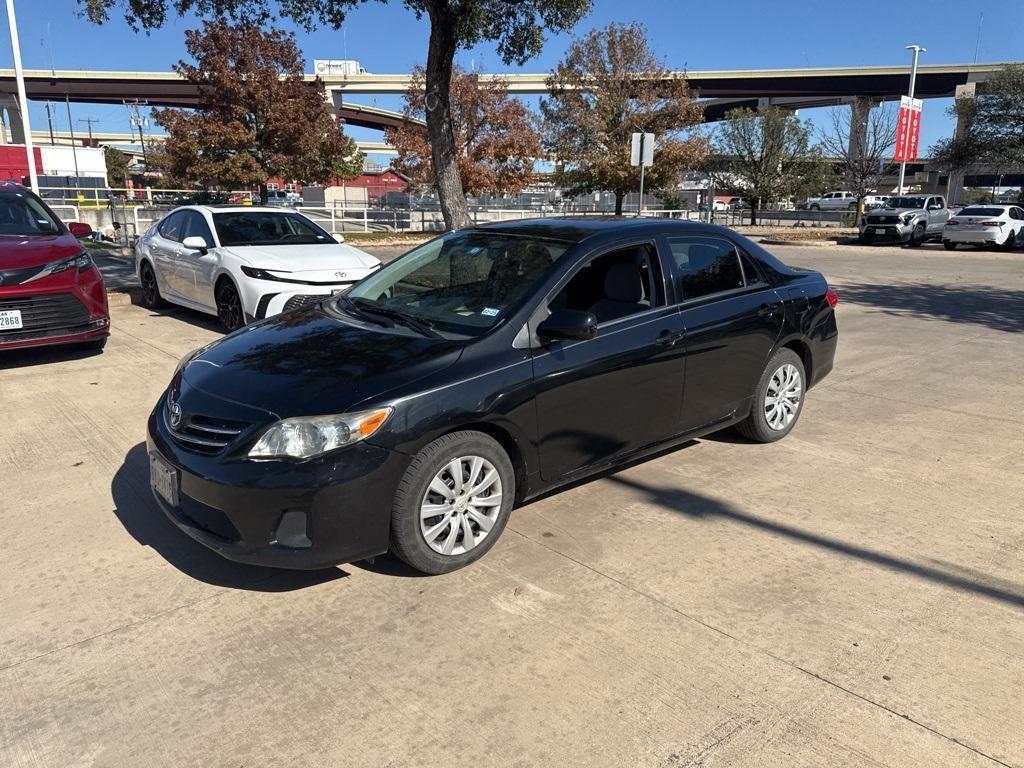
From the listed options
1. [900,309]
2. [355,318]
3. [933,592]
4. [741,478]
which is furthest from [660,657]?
[900,309]

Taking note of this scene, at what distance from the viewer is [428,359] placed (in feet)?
11.9

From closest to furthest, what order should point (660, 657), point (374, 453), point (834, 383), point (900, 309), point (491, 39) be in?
point (660, 657)
point (374, 453)
point (834, 383)
point (900, 309)
point (491, 39)

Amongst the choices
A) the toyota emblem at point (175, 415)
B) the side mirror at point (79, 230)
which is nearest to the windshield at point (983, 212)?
the side mirror at point (79, 230)

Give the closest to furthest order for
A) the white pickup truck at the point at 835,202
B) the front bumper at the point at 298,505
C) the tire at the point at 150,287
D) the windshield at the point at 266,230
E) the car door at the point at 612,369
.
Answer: the front bumper at the point at 298,505 < the car door at the point at 612,369 < the windshield at the point at 266,230 < the tire at the point at 150,287 < the white pickup truck at the point at 835,202

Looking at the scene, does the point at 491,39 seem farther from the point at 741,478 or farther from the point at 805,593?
the point at 805,593

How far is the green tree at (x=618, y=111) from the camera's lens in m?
35.3

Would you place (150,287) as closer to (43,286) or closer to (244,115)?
(43,286)

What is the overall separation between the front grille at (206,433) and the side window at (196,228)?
6.08m

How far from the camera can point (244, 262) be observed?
8453mm

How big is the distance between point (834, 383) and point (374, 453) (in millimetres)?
5428

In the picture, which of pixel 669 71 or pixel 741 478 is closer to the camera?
pixel 741 478

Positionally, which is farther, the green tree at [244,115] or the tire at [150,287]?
the green tree at [244,115]

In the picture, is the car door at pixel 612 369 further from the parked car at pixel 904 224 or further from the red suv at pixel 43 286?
the parked car at pixel 904 224

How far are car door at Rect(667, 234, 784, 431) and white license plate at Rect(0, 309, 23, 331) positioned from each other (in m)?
5.80
